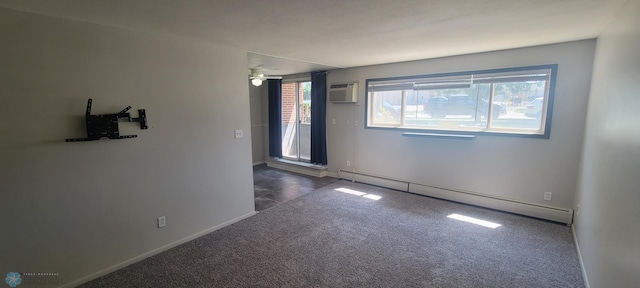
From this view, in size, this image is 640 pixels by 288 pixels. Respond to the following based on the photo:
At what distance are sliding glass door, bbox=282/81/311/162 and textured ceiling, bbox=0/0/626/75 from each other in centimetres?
308

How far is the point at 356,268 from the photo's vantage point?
96.9 inches

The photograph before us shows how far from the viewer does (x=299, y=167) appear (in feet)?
20.0

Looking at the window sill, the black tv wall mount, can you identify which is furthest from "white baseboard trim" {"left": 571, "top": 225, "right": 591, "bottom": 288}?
the black tv wall mount

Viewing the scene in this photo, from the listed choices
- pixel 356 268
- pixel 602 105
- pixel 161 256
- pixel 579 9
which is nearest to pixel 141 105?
pixel 161 256

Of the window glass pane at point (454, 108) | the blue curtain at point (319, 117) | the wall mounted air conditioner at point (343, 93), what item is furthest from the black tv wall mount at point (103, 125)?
the window glass pane at point (454, 108)

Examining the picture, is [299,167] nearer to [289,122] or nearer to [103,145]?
[289,122]

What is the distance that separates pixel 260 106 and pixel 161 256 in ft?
15.7

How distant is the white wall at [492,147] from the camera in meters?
3.15

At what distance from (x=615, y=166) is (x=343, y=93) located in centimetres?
382

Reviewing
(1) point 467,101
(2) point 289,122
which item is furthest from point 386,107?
(2) point 289,122

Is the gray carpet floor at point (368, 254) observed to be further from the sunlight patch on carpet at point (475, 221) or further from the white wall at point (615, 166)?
the white wall at point (615, 166)

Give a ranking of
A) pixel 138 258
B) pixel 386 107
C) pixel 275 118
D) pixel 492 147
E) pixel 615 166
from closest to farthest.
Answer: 1. pixel 615 166
2. pixel 138 258
3. pixel 492 147
4. pixel 386 107
5. pixel 275 118

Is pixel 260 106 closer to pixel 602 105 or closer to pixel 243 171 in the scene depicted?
pixel 243 171

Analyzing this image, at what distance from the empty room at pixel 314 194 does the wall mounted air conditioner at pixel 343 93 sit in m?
0.85
